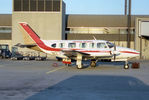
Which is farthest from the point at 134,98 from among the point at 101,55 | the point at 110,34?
the point at 110,34

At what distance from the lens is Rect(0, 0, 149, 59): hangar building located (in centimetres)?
4584

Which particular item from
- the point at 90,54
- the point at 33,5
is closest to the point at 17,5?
the point at 33,5

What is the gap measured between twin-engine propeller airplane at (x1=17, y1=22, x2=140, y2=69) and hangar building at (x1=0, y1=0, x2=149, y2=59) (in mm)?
22304

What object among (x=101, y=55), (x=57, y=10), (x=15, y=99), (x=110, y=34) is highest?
(x=57, y=10)

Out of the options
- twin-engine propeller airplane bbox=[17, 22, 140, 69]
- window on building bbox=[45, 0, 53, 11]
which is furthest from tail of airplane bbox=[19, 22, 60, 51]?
window on building bbox=[45, 0, 53, 11]

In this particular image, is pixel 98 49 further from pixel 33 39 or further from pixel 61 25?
pixel 61 25

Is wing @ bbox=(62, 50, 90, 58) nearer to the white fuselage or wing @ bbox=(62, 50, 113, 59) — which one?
wing @ bbox=(62, 50, 113, 59)

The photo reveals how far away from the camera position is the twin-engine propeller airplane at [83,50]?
70.8 ft

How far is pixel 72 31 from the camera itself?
53.8 m

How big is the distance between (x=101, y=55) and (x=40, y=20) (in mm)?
26995

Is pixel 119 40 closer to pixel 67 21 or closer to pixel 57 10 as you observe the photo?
pixel 67 21

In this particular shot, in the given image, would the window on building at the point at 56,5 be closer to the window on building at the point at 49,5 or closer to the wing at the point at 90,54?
the window on building at the point at 49,5

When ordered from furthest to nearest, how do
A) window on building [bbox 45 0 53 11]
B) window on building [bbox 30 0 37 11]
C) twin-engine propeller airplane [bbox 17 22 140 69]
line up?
window on building [bbox 30 0 37 11], window on building [bbox 45 0 53 11], twin-engine propeller airplane [bbox 17 22 140 69]

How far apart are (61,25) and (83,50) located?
24.6 metres
